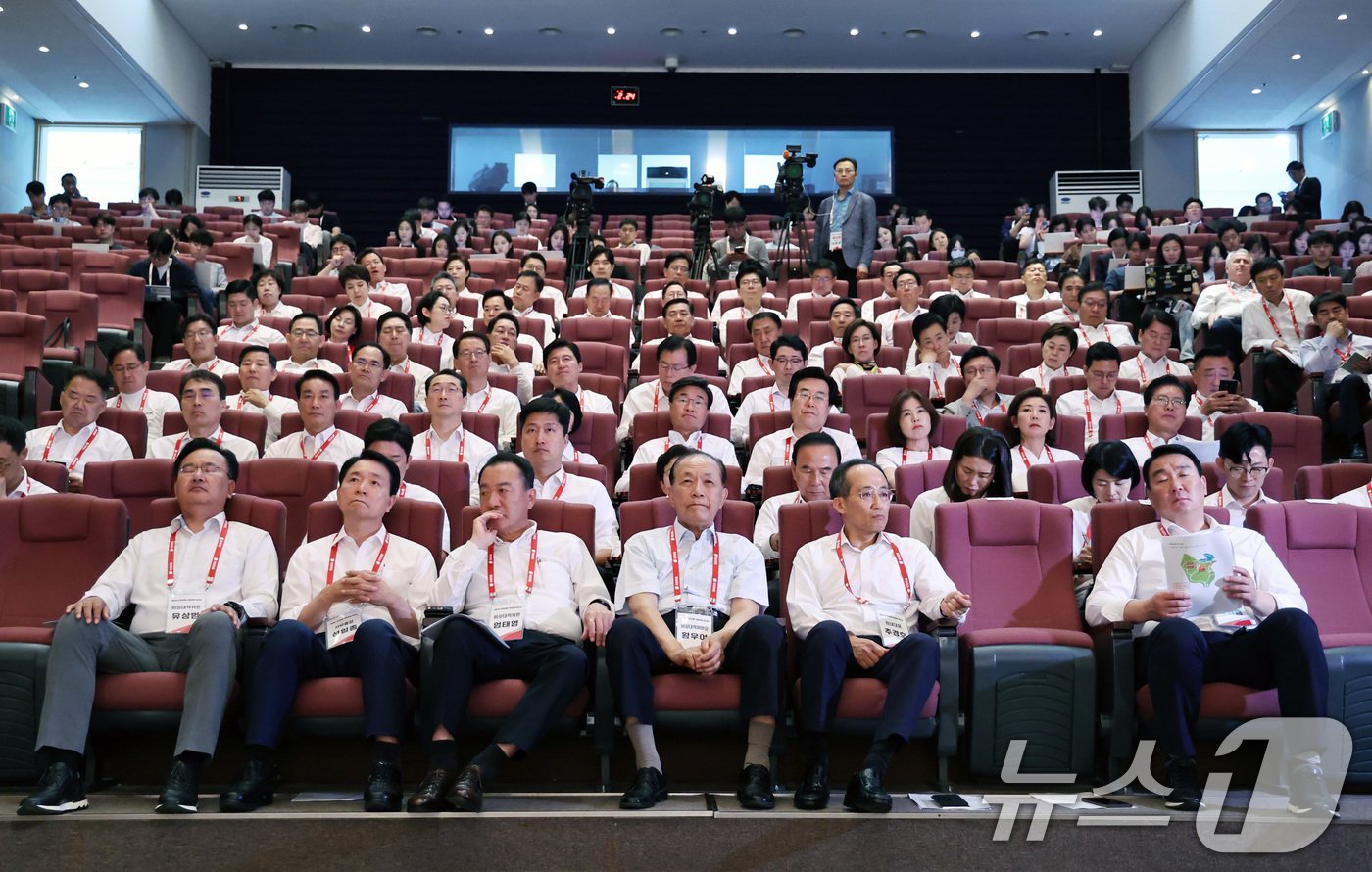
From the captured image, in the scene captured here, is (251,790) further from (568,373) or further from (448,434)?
(568,373)

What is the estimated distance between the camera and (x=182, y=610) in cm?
306

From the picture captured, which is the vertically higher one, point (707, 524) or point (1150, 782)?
point (707, 524)

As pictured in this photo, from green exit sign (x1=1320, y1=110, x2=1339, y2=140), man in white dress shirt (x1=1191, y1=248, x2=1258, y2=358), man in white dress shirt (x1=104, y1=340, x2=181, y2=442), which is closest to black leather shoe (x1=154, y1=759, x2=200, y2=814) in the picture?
man in white dress shirt (x1=104, y1=340, x2=181, y2=442)

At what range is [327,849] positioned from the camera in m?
2.42

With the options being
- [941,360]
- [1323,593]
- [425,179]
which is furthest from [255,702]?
[425,179]

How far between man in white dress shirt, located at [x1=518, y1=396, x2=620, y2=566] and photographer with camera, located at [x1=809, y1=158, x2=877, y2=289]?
4.06 metres

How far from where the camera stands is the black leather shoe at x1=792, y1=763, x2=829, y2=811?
8.96 ft

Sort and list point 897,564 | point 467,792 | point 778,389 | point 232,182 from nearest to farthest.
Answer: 1. point 467,792
2. point 897,564
3. point 778,389
4. point 232,182

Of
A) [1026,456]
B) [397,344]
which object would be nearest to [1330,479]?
[1026,456]

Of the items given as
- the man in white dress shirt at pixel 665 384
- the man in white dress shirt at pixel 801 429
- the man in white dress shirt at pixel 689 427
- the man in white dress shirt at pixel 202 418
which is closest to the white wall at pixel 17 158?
the man in white dress shirt at pixel 202 418

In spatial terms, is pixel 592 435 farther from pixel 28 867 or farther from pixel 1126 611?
pixel 28 867

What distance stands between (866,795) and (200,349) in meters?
4.12

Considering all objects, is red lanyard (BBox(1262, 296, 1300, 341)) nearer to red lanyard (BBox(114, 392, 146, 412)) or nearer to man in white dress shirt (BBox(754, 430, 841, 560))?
man in white dress shirt (BBox(754, 430, 841, 560))

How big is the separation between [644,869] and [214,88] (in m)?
13.7
